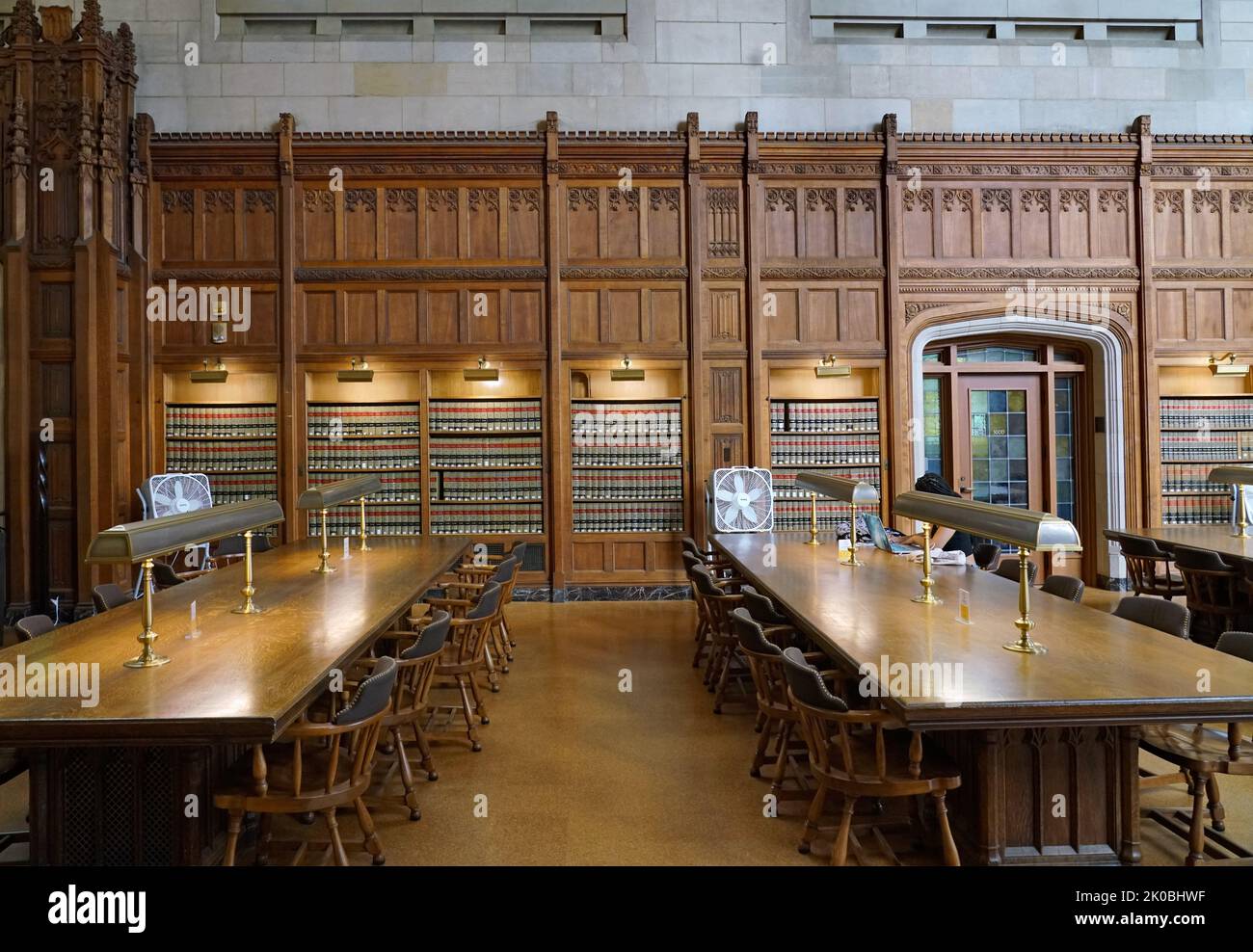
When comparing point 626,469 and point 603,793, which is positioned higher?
point 626,469

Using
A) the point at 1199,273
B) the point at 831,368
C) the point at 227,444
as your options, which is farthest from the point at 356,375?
the point at 1199,273

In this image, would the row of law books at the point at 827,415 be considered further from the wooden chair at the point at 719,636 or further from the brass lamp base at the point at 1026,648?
the brass lamp base at the point at 1026,648

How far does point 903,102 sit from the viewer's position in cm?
890

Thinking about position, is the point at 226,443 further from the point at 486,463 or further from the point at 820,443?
the point at 820,443

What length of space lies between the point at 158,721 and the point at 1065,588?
4.40 m

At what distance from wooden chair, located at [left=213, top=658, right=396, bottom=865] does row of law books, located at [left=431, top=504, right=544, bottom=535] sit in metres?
5.47

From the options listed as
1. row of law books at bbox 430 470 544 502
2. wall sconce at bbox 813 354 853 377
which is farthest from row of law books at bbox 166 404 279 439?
wall sconce at bbox 813 354 853 377

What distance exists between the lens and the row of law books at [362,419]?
28.6 feet

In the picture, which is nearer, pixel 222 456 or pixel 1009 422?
pixel 222 456

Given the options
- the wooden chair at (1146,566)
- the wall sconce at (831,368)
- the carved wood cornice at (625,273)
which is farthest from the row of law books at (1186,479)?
the carved wood cornice at (625,273)

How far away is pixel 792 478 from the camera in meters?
8.87

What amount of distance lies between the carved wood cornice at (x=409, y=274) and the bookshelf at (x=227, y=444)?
1.47 meters

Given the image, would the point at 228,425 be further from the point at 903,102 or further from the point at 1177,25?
the point at 1177,25

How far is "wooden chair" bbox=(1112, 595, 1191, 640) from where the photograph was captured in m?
3.64
